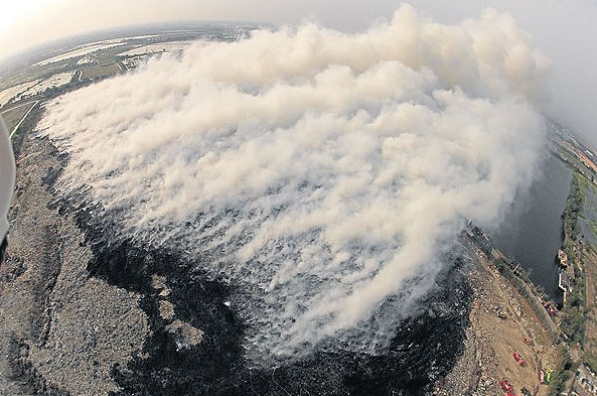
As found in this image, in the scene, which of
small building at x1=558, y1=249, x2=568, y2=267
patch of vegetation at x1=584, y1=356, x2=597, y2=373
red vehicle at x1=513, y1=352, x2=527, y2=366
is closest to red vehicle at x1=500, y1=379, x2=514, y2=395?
red vehicle at x1=513, y1=352, x2=527, y2=366

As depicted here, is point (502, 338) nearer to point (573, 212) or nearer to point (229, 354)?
point (229, 354)

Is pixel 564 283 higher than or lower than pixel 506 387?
lower

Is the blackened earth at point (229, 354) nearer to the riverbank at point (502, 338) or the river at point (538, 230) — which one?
the riverbank at point (502, 338)

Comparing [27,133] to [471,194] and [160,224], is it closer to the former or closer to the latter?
[160,224]

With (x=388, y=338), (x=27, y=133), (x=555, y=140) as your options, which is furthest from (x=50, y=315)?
(x=555, y=140)

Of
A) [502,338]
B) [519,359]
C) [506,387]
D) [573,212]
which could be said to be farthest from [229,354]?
[573,212]

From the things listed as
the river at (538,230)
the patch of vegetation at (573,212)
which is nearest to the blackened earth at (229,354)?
the river at (538,230)
